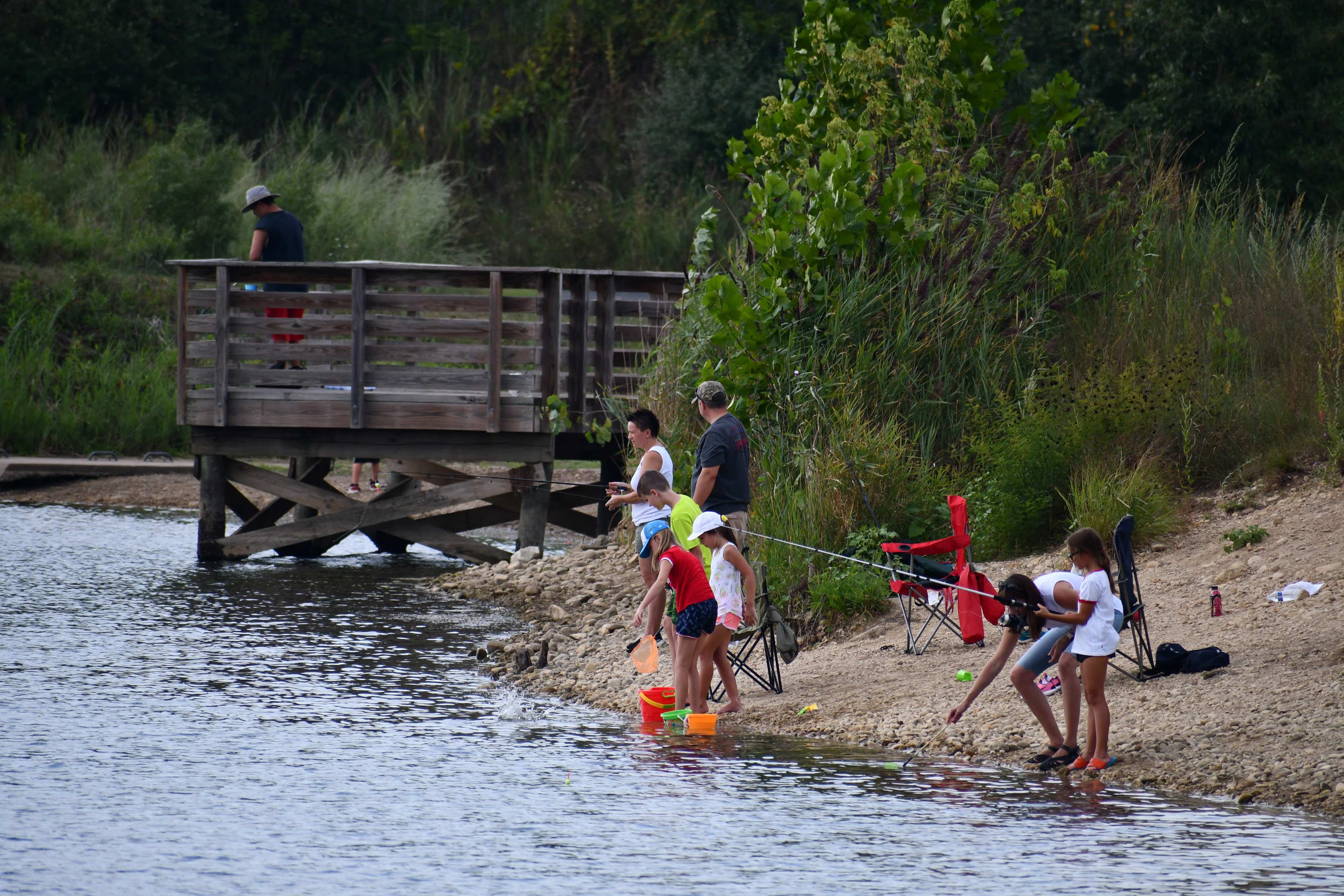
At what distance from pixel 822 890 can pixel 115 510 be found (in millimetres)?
15734

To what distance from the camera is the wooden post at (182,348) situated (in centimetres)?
1502

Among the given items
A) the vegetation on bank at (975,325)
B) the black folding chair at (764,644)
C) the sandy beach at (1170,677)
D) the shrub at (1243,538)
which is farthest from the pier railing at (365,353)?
the shrub at (1243,538)

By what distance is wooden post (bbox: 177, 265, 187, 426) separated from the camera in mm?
15016

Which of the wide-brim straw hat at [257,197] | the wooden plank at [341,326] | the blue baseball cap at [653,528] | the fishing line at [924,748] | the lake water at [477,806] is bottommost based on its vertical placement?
the lake water at [477,806]

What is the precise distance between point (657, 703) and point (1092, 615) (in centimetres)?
267

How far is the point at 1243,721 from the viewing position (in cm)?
805

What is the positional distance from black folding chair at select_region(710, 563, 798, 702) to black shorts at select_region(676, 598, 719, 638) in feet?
1.71

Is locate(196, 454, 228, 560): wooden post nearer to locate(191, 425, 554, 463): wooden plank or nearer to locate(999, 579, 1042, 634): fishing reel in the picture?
locate(191, 425, 554, 463): wooden plank

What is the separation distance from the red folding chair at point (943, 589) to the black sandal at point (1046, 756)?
2.75 ft

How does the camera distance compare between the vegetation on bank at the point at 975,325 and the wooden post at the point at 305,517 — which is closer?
the vegetation on bank at the point at 975,325

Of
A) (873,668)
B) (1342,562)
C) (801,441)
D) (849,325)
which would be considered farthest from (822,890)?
(849,325)

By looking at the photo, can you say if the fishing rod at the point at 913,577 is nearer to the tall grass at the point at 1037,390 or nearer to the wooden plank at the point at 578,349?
the tall grass at the point at 1037,390

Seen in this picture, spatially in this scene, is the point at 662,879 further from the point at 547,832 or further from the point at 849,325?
the point at 849,325

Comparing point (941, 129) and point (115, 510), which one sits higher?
point (941, 129)
